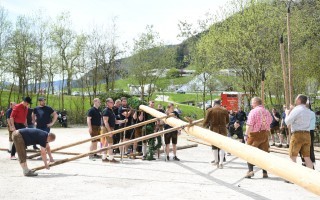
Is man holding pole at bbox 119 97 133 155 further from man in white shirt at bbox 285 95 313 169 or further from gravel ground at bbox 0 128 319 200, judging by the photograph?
man in white shirt at bbox 285 95 313 169

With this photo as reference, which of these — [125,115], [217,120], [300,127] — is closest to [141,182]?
[217,120]

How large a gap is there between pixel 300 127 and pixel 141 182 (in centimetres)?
352

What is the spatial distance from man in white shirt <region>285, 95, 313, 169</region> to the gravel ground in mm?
740

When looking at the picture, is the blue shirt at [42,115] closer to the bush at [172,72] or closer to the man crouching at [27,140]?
the man crouching at [27,140]

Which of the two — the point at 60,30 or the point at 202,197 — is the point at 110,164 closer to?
the point at 202,197

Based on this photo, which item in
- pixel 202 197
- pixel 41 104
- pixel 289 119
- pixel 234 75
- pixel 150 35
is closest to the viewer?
pixel 202 197

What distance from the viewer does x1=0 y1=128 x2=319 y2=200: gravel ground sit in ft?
23.0

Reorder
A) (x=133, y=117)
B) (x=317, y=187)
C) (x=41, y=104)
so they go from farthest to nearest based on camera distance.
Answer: (x=133, y=117)
(x=41, y=104)
(x=317, y=187)

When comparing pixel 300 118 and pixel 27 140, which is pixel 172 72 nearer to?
pixel 27 140

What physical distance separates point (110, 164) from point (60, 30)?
101ft

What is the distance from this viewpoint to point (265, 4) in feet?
A: 84.1

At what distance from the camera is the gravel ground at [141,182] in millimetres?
7020

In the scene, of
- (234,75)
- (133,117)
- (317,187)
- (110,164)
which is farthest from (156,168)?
(234,75)

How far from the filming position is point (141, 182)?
8141 mm
